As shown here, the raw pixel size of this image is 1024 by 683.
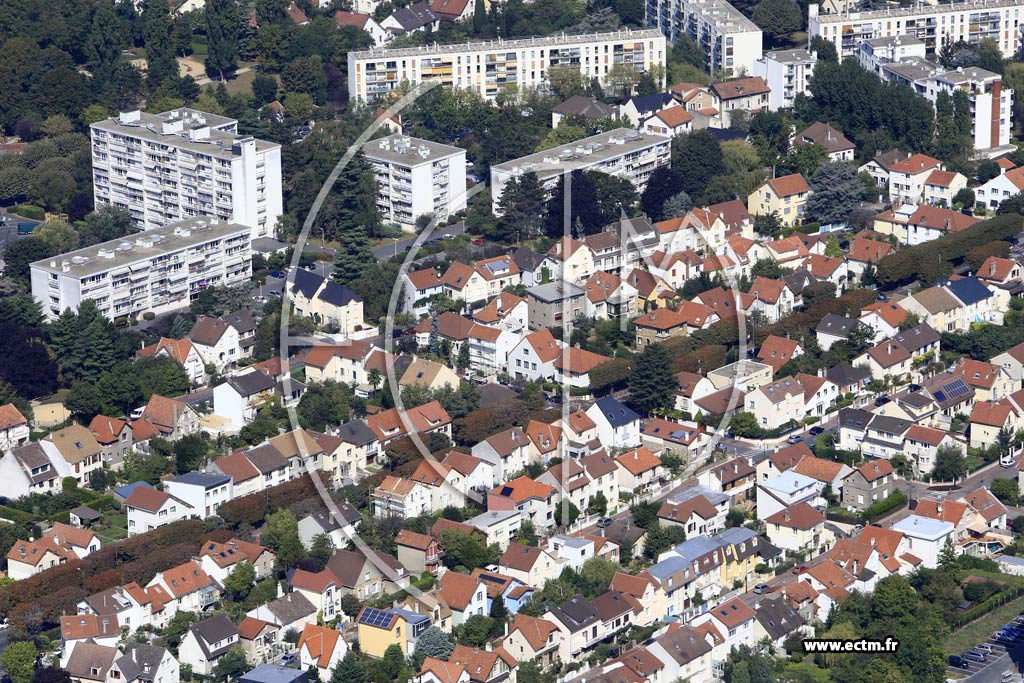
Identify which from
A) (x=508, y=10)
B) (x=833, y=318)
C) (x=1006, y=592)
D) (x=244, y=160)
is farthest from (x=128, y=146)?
(x=1006, y=592)

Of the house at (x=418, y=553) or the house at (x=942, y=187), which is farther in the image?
the house at (x=942, y=187)

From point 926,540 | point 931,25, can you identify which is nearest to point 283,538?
point 926,540

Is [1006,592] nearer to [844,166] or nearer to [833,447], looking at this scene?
[833,447]

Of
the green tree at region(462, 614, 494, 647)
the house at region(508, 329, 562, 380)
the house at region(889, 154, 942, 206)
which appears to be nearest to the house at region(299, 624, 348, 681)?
the green tree at region(462, 614, 494, 647)

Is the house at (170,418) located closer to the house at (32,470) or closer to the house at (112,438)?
the house at (112,438)

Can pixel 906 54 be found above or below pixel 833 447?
above

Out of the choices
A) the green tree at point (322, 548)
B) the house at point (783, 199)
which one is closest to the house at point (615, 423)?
the green tree at point (322, 548)
